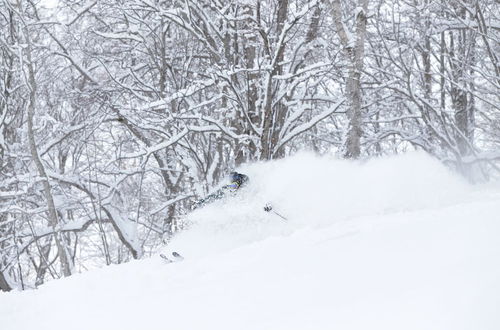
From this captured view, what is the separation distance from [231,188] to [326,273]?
9.63 ft

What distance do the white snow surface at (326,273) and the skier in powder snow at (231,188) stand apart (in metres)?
0.33

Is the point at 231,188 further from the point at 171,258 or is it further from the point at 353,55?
the point at 353,55

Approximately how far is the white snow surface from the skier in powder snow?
0.33 meters

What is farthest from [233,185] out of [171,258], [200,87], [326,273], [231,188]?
[326,273]

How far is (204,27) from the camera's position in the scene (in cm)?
870

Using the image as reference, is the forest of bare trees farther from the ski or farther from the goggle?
the ski

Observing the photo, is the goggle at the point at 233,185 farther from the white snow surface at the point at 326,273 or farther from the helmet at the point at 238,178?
the white snow surface at the point at 326,273

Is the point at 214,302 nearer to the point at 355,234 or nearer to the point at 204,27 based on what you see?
the point at 355,234

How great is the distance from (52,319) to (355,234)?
91.8 inches

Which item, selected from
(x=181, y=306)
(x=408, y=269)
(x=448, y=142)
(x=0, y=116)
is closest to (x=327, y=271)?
(x=408, y=269)

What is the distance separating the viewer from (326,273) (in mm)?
3438

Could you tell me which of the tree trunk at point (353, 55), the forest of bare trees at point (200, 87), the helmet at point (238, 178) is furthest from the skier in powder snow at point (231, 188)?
the tree trunk at point (353, 55)

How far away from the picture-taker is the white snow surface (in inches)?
108

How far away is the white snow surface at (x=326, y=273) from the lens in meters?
2.73
